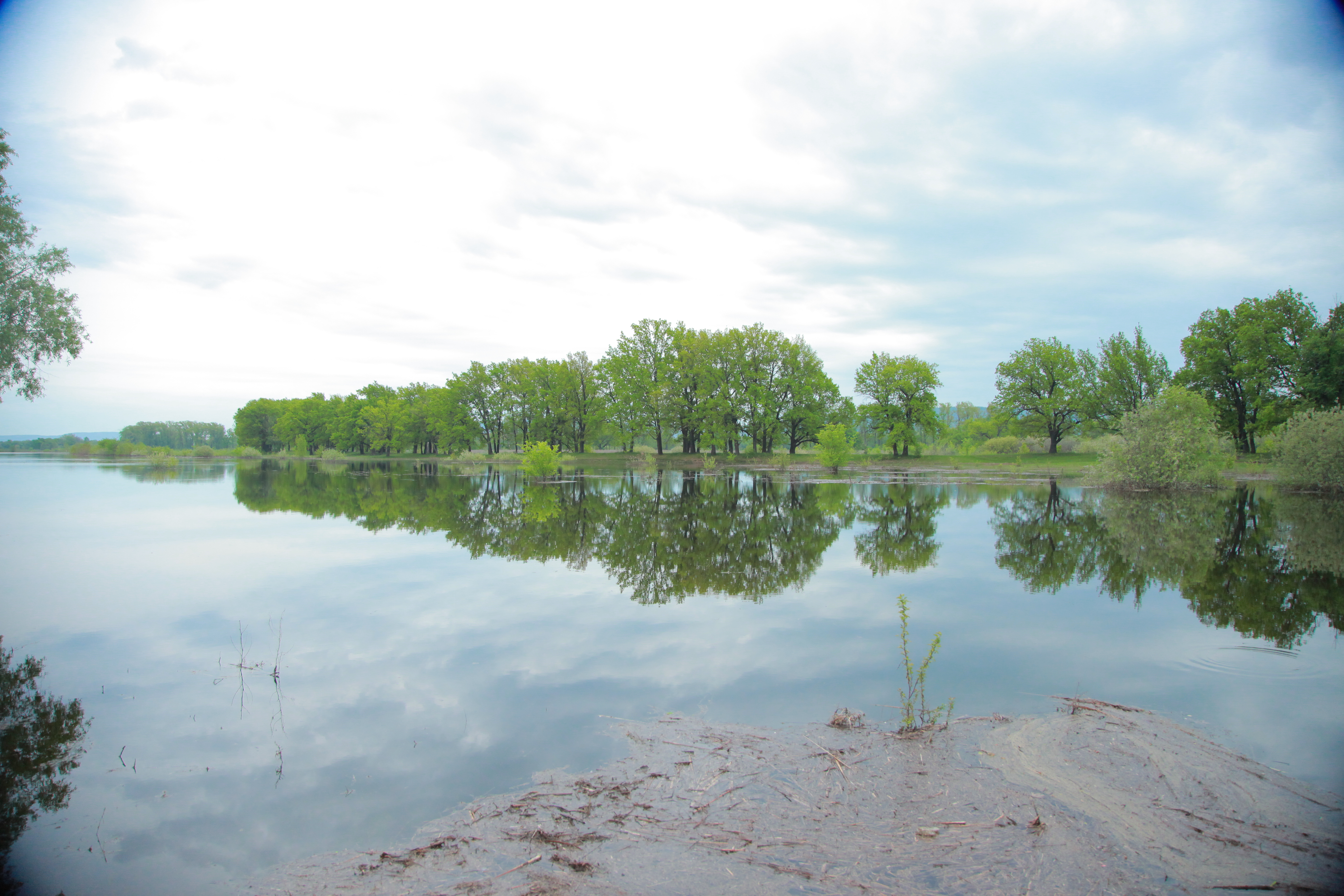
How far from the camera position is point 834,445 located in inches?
1865

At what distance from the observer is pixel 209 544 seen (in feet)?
52.5

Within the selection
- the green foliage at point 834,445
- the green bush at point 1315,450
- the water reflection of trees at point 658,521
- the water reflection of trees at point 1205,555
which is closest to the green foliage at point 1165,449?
the green bush at point 1315,450

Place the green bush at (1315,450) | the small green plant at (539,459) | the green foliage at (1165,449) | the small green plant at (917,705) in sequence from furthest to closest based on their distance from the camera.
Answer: the small green plant at (539,459), the green foliage at (1165,449), the green bush at (1315,450), the small green plant at (917,705)

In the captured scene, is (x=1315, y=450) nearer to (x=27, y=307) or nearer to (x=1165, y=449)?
(x=1165, y=449)

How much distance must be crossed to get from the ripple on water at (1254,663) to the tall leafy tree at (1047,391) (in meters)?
58.9

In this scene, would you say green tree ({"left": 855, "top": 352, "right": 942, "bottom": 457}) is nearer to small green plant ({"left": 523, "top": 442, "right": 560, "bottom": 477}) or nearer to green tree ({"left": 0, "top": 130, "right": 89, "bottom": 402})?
small green plant ({"left": 523, "top": 442, "right": 560, "bottom": 477})

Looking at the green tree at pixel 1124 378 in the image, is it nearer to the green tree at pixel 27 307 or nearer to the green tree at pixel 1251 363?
the green tree at pixel 1251 363

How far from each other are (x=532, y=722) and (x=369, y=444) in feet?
327

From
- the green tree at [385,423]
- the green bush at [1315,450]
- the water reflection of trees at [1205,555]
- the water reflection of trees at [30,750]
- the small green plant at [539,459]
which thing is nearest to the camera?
the water reflection of trees at [30,750]

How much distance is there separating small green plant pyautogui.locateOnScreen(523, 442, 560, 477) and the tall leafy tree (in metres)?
47.6

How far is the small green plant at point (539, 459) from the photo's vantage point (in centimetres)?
3800

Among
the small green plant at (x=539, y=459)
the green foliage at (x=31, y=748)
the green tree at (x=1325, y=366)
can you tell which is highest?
the green tree at (x=1325, y=366)

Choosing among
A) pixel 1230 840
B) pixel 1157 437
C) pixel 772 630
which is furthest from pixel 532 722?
pixel 1157 437

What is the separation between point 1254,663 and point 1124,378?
221 feet
